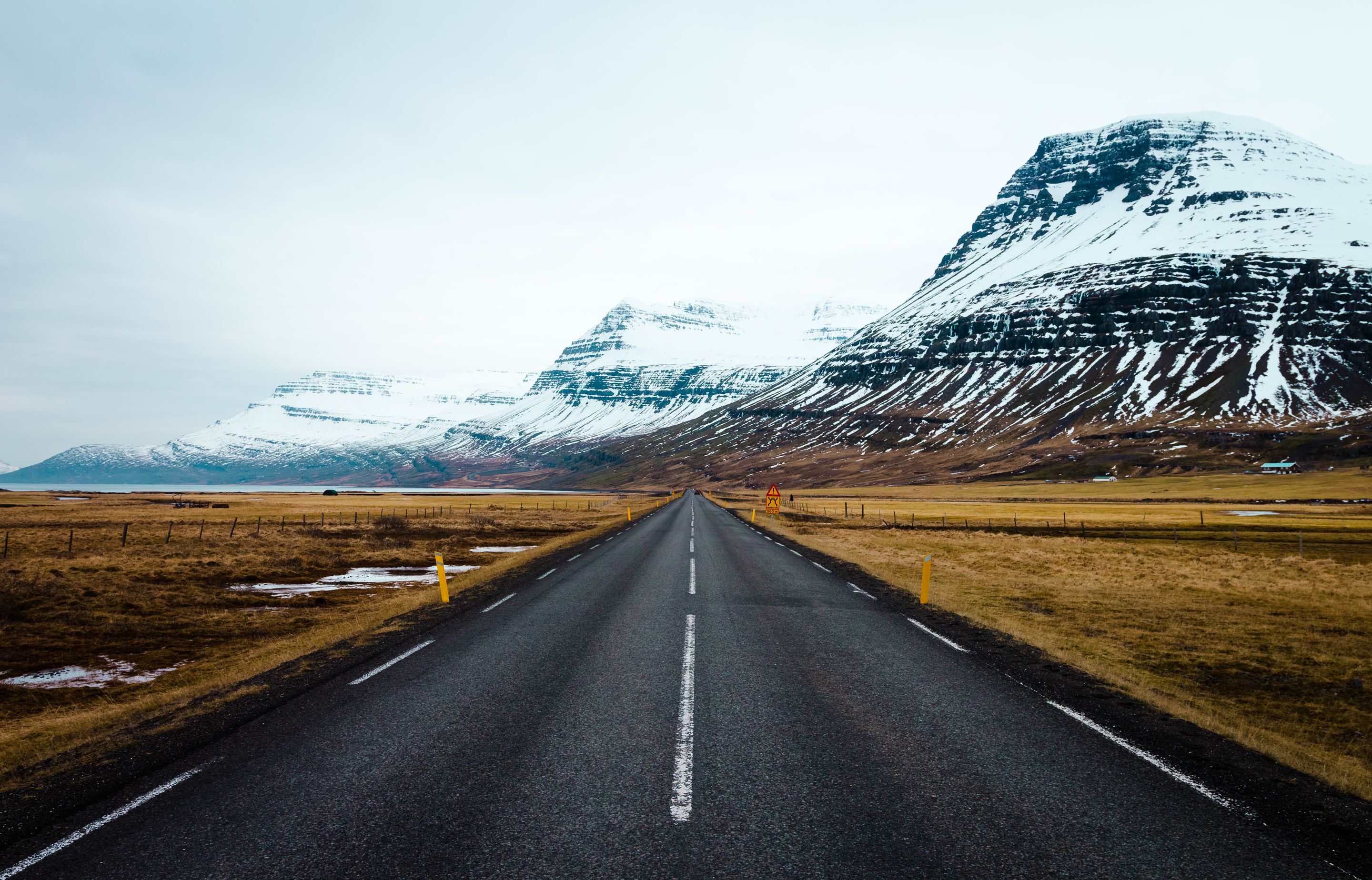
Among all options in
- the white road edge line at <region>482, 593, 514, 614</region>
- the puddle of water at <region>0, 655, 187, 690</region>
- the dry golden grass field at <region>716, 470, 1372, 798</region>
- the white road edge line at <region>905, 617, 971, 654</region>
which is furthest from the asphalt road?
the puddle of water at <region>0, 655, 187, 690</region>

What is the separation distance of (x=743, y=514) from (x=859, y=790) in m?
55.1

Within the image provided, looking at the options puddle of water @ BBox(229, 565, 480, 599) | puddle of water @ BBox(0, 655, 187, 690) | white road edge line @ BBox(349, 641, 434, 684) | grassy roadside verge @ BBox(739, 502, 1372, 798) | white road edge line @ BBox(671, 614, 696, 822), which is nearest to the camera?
white road edge line @ BBox(671, 614, 696, 822)

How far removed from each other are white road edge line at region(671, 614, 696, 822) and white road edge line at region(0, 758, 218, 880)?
482 centimetres

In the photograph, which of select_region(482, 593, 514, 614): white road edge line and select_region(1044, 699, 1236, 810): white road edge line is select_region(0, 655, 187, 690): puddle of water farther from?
select_region(1044, 699, 1236, 810): white road edge line

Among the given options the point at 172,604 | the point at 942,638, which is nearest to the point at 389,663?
the point at 942,638

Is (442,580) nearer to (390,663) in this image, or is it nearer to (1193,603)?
(390,663)

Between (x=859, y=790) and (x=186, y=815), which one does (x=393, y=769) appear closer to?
(x=186, y=815)

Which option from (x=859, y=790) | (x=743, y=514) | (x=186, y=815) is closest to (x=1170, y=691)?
(x=859, y=790)

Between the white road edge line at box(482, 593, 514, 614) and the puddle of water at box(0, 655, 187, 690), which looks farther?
the white road edge line at box(482, 593, 514, 614)

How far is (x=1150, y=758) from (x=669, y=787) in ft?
16.9

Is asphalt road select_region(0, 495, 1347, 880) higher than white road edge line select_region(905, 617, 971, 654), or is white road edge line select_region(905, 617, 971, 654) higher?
asphalt road select_region(0, 495, 1347, 880)

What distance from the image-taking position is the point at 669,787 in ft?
20.9

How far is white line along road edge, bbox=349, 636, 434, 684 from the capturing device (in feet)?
33.6

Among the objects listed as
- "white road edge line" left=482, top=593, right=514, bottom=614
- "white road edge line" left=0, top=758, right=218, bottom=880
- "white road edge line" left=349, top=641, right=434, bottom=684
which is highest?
"white road edge line" left=0, top=758, right=218, bottom=880
